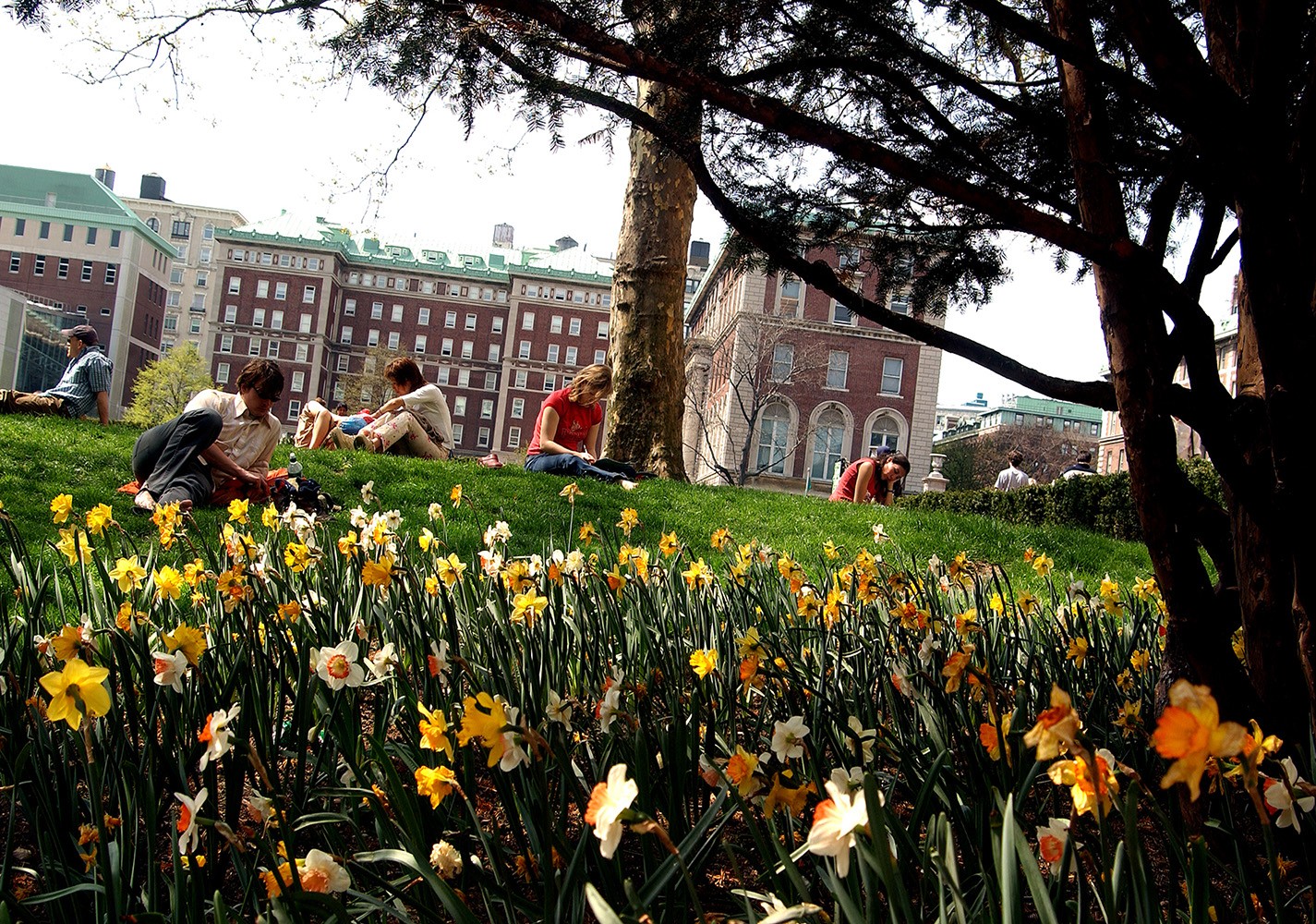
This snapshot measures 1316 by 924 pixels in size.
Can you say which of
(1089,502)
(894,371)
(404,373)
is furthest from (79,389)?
(894,371)

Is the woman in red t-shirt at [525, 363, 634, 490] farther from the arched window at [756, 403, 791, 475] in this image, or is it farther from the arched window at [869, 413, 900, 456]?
the arched window at [869, 413, 900, 456]

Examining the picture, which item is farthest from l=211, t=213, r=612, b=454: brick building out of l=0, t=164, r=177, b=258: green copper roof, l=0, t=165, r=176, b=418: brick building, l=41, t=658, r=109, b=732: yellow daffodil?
l=41, t=658, r=109, b=732: yellow daffodil

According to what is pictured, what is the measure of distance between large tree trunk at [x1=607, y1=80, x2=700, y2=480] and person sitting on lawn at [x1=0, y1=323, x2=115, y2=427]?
181 inches

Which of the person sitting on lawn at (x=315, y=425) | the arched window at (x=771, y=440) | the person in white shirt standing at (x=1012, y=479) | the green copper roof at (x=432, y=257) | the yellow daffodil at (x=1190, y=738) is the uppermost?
the green copper roof at (x=432, y=257)

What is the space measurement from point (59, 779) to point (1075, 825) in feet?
5.07

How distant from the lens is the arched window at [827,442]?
3962 cm

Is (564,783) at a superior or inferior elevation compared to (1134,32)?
inferior

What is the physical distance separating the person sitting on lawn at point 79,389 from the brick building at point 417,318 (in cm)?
5794

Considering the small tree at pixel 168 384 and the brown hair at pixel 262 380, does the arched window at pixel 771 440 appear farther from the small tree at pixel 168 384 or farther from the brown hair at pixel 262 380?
the brown hair at pixel 262 380

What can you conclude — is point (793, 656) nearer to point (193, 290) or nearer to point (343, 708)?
point (343, 708)

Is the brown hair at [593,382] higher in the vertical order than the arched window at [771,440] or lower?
lower

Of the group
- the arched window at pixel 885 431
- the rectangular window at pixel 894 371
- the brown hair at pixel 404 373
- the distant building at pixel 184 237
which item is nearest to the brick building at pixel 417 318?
the distant building at pixel 184 237

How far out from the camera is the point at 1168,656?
2076 mm

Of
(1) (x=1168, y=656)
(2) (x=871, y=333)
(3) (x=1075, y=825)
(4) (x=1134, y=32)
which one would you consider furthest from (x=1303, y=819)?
(2) (x=871, y=333)
